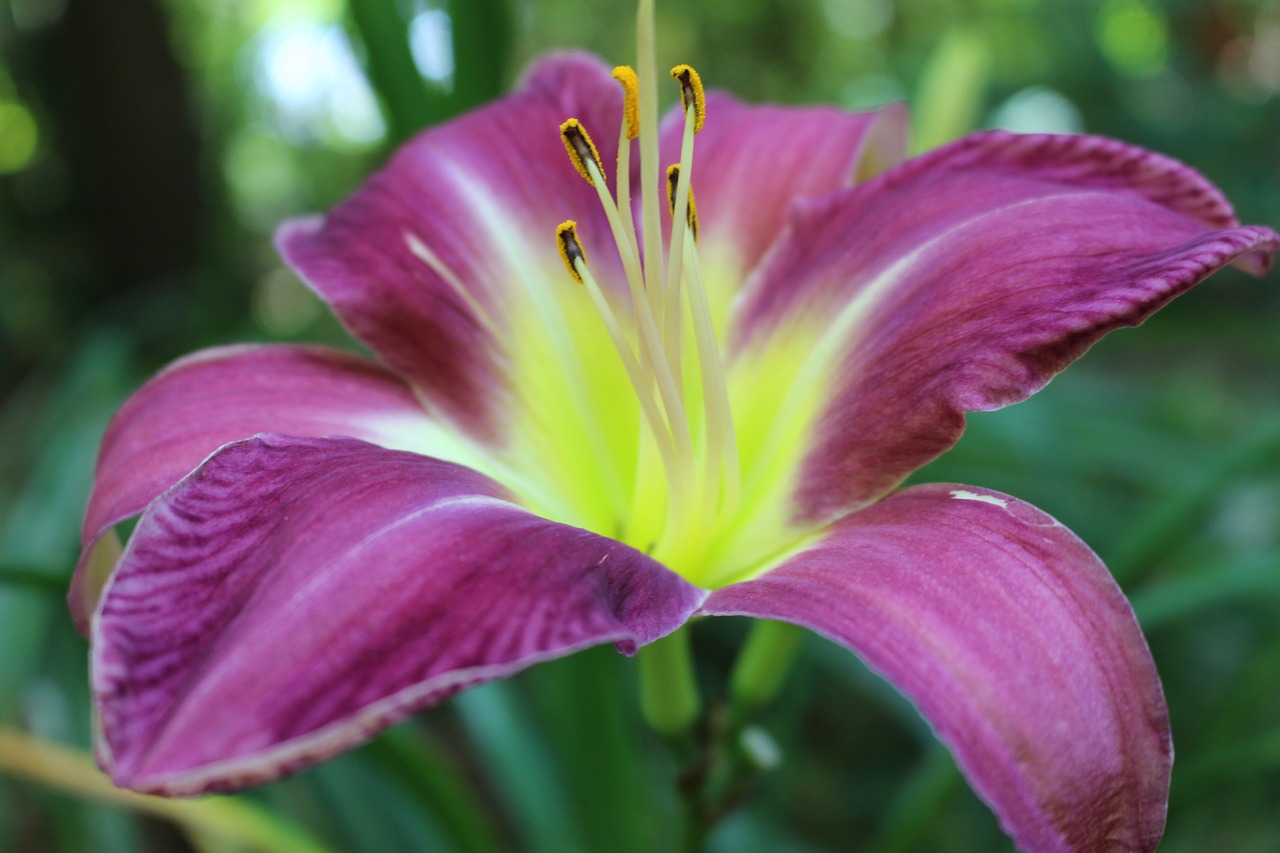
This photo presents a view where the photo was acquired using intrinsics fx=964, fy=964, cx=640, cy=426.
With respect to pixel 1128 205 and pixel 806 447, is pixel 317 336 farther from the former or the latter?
pixel 1128 205

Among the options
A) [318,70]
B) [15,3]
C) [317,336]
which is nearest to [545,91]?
[317,336]

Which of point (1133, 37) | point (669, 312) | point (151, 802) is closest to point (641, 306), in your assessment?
point (669, 312)

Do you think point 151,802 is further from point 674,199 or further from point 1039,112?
point 1039,112

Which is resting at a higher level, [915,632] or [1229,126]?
[915,632]

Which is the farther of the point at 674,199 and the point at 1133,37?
the point at 1133,37

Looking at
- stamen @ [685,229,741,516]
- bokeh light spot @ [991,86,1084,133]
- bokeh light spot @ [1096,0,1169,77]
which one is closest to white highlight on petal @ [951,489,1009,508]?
stamen @ [685,229,741,516]

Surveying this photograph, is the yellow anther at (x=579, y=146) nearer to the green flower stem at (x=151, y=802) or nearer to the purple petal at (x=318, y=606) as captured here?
the purple petal at (x=318, y=606)
